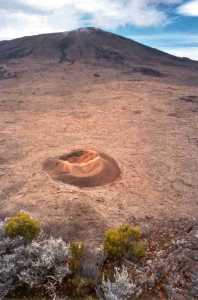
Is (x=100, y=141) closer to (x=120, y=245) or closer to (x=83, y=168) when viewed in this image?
(x=83, y=168)

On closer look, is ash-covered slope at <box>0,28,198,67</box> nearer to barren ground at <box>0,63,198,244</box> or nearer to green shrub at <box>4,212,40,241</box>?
barren ground at <box>0,63,198,244</box>

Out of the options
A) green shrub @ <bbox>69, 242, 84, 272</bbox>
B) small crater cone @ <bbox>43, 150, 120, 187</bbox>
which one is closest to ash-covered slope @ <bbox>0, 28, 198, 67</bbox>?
small crater cone @ <bbox>43, 150, 120, 187</bbox>

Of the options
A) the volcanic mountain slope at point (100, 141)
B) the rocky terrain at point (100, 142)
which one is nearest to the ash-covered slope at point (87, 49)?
the volcanic mountain slope at point (100, 141)

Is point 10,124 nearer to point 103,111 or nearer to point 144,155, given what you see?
point 103,111

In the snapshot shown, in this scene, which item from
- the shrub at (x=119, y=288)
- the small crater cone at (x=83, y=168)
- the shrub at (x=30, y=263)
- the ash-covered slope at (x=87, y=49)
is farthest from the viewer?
the ash-covered slope at (x=87, y=49)

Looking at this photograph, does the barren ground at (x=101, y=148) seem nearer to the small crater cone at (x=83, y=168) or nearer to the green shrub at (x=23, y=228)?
the small crater cone at (x=83, y=168)

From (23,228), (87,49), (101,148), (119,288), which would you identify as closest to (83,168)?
(101,148)
